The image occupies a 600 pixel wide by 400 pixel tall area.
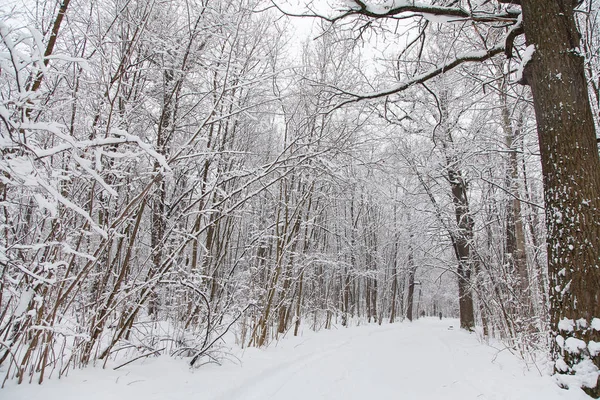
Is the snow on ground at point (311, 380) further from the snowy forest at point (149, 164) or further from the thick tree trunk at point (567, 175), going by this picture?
the thick tree trunk at point (567, 175)

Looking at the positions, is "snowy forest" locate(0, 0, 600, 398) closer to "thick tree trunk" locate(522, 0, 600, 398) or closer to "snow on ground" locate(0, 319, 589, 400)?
"thick tree trunk" locate(522, 0, 600, 398)

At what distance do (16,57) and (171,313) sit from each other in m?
3.85

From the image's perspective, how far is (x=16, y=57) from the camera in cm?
145

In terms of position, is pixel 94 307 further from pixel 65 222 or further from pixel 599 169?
pixel 599 169

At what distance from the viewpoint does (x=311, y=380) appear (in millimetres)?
4184

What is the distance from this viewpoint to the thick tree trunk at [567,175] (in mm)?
2523

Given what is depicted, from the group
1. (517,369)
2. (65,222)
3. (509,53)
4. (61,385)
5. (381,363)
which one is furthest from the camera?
(381,363)

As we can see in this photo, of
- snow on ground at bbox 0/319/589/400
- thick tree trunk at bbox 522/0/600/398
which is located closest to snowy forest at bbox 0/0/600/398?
thick tree trunk at bbox 522/0/600/398

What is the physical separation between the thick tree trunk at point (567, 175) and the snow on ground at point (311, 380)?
503 mm

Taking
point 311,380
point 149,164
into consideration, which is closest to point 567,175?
point 311,380

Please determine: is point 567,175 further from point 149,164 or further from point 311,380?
point 149,164

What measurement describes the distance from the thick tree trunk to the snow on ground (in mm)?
503

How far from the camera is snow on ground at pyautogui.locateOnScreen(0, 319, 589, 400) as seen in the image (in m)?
2.55

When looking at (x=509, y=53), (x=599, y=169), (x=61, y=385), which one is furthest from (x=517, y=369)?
(x=61, y=385)
